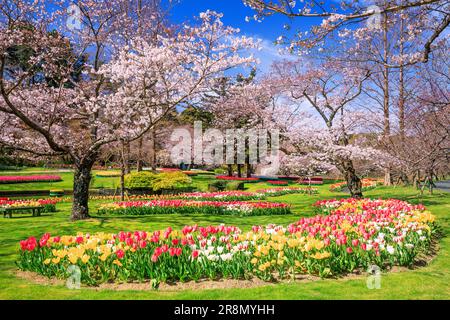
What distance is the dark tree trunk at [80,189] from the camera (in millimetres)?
11375

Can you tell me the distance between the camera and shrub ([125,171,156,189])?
2147 centimetres

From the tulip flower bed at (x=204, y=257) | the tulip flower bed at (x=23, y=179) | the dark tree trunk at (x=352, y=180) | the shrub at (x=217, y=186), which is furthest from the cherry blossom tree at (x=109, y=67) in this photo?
the tulip flower bed at (x=23, y=179)

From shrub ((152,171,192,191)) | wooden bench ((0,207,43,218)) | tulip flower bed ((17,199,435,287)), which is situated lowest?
wooden bench ((0,207,43,218))

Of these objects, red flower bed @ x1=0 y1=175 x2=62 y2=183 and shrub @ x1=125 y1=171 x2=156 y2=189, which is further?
red flower bed @ x1=0 y1=175 x2=62 y2=183

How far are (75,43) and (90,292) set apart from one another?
1090 cm

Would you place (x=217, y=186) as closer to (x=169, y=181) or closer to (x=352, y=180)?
(x=169, y=181)

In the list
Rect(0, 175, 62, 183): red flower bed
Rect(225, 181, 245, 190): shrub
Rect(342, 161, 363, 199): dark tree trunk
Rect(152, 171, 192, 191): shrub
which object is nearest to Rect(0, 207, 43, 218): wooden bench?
Rect(152, 171, 192, 191): shrub

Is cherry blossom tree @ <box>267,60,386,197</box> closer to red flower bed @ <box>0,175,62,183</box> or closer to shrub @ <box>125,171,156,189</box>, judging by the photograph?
shrub @ <box>125,171,156,189</box>

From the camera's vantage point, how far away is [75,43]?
13195 millimetres

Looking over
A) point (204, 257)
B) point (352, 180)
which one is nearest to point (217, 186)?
point (352, 180)

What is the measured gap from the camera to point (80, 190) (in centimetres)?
1145

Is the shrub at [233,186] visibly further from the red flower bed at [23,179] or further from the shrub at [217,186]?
the red flower bed at [23,179]

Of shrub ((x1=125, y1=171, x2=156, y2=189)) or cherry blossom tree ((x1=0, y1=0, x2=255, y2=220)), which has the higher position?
cherry blossom tree ((x1=0, y1=0, x2=255, y2=220))
